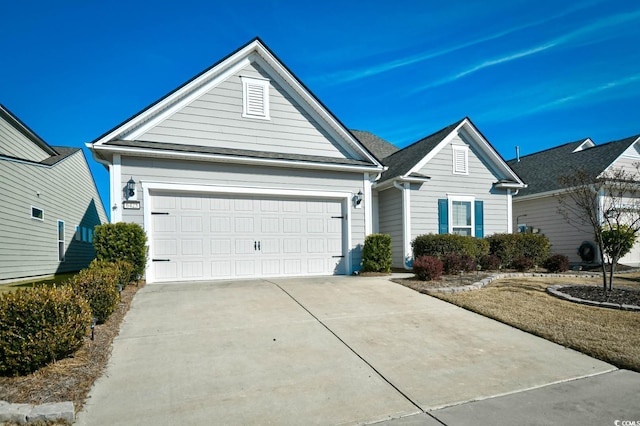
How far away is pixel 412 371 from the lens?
15.2ft

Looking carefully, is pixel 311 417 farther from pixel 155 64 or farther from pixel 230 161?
pixel 155 64

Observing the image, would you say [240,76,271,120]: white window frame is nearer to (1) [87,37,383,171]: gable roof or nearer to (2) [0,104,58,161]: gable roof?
(1) [87,37,383,171]: gable roof

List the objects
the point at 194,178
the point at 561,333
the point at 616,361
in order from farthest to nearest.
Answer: the point at 194,178
the point at 561,333
the point at 616,361

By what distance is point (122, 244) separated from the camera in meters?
9.03

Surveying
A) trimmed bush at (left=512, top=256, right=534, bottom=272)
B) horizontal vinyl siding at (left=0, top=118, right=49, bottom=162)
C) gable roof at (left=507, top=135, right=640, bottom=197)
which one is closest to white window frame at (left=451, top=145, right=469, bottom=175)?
trimmed bush at (left=512, top=256, right=534, bottom=272)

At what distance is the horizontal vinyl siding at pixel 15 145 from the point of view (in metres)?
13.7

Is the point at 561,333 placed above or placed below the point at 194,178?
below

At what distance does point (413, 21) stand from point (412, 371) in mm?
10288

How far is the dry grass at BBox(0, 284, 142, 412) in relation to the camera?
11.9 ft

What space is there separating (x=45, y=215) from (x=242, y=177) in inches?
371

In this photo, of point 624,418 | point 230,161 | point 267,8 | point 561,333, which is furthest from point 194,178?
point 624,418

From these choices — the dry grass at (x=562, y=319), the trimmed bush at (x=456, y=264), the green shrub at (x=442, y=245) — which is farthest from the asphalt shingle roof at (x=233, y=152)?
the dry grass at (x=562, y=319)

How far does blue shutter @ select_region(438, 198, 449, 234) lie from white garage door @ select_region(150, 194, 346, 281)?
15.1ft

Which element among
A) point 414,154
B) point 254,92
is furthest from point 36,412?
point 414,154
